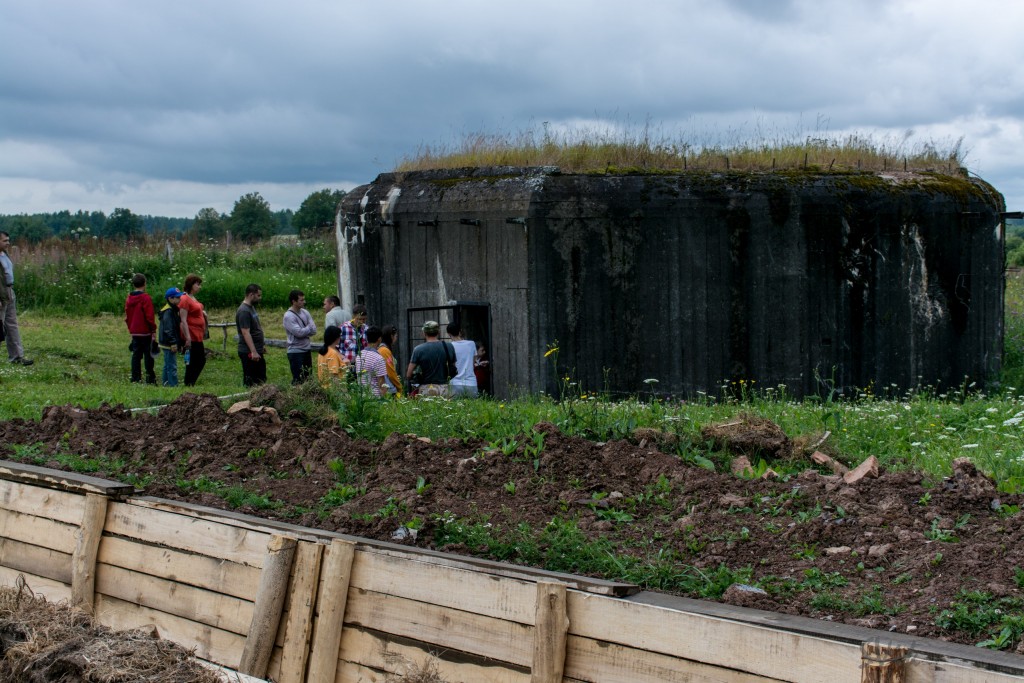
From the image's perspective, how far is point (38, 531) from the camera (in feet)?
22.2

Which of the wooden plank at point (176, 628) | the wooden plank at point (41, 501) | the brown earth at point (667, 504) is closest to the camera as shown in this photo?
the brown earth at point (667, 504)

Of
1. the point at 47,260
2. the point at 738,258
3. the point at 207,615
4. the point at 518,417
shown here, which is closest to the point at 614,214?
the point at 738,258

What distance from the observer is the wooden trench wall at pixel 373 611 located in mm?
4047

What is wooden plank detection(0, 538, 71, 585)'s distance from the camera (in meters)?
6.51

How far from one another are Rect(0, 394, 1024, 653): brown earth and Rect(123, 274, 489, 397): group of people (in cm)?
226

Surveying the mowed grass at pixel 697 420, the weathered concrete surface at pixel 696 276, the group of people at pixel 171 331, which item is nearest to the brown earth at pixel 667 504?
the mowed grass at pixel 697 420

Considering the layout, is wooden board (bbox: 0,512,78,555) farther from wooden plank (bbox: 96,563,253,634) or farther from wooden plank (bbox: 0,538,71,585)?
wooden plank (bbox: 96,563,253,634)

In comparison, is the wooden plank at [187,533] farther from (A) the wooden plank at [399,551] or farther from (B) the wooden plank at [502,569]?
Answer: (B) the wooden plank at [502,569]

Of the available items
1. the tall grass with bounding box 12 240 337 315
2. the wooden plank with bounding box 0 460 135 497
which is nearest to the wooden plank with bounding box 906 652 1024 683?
the wooden plank with bounding box 0 460 135 497

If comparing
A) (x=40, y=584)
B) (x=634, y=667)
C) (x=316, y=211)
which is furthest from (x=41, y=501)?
(x=316, y=211)

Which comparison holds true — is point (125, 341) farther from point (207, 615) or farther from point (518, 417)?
point (207, 615)

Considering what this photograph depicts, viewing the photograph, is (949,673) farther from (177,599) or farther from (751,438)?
(177,599)

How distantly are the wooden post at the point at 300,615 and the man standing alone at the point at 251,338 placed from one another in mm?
9080

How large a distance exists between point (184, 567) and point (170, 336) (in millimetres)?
9734
